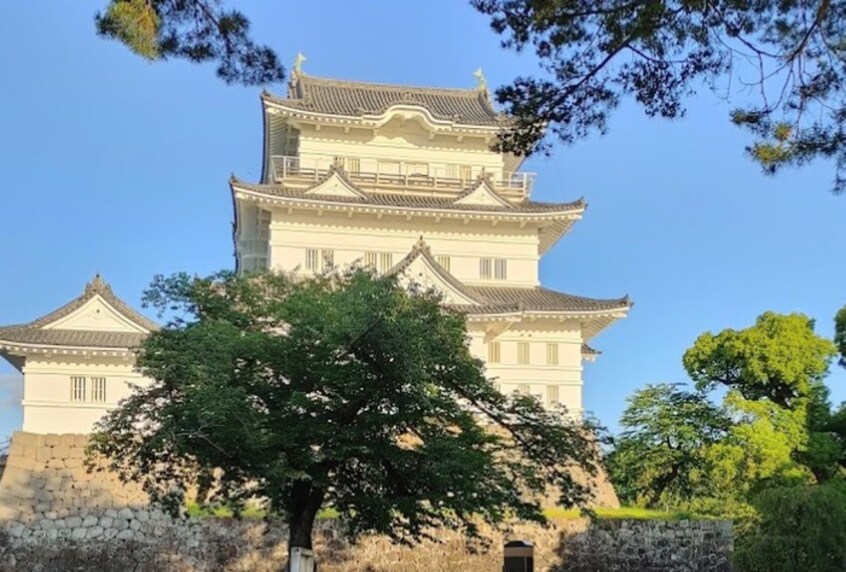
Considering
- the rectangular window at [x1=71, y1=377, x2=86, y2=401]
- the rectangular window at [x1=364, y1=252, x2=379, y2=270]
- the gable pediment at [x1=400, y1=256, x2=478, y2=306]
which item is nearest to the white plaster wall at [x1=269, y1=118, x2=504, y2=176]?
the rectangular window at [x1=364, y1=252, x2=379, y2=270]

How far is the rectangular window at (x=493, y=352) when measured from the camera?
77.4 feet

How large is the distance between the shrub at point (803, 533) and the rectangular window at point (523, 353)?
9.15 meters

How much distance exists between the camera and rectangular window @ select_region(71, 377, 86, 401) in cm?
2183

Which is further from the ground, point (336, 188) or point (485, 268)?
point (336, 188)

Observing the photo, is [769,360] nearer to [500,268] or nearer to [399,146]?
[500,268]

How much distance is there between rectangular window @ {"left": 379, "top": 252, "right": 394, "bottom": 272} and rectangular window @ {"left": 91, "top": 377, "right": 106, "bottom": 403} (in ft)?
22.1

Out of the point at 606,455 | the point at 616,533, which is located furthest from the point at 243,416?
the point at 616,533

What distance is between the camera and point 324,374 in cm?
1036

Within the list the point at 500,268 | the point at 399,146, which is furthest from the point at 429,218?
the point at 399,146

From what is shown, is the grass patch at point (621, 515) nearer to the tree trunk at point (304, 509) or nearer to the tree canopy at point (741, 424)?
the tree canopy at point (741, 424)

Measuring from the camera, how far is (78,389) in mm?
21844

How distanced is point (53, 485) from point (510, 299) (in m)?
11.1

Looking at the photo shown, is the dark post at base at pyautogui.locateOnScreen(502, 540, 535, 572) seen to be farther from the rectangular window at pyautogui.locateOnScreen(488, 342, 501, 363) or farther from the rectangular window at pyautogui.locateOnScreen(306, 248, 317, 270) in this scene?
the rectangular window at pyautogui.locateOnScreen(306, 248, 317, 270)

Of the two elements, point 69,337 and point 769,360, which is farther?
point 69,337
